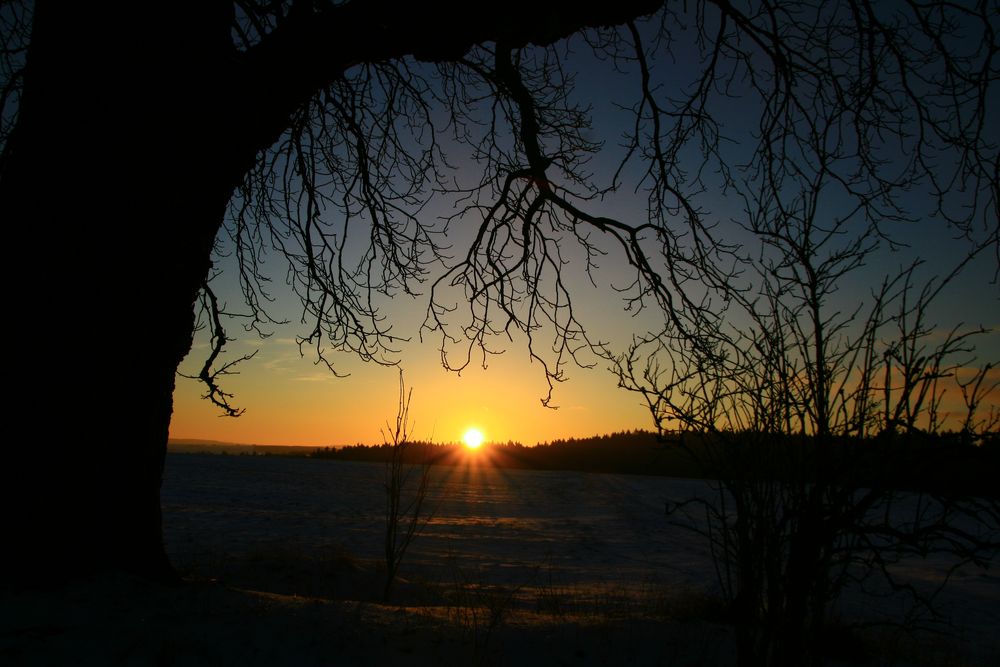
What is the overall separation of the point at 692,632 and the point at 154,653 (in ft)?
9.52

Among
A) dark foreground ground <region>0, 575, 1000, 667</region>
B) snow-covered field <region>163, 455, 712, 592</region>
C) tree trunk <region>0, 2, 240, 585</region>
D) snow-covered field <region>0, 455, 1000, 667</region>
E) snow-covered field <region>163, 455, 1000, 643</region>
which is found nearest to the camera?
dark foreground ground <region>0, 575, 1000, 667</region>

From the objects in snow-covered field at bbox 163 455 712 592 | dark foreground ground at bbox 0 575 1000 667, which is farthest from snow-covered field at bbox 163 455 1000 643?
dark foreground ground at bbox 0 575 1000 667

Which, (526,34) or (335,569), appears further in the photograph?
(335,569)

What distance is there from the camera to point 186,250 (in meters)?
3.43

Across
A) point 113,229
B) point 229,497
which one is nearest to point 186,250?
point 113,229

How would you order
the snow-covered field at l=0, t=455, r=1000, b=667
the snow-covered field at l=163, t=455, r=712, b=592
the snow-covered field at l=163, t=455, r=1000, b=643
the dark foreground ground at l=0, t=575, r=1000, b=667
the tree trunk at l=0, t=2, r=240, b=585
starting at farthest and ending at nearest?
the snow-covered field at l=163, t=455, r=712, b=592, the snow-covered field at l=163, t=455, r=1000, b=643, the tree trunk at l=0, t=2, r=240, b=585, the snow-covered field at l=0, t=455, r=1000, b=667, the dark foreground ground at l=0, t=575, r=1000, b=667

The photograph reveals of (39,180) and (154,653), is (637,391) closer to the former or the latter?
(154,653)

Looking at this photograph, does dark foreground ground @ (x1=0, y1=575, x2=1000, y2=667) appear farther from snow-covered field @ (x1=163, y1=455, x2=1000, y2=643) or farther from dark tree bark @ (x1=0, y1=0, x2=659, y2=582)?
snow-covered field @ (x1=163, y1=455, x2=1000, y2=643)

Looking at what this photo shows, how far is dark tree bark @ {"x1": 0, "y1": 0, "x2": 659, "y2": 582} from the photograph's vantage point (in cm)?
302

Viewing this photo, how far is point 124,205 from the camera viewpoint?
3252 mm

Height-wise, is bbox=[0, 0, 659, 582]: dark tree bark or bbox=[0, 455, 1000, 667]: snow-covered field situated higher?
bbox=[0, 0, 659, 582]: dark tree bark

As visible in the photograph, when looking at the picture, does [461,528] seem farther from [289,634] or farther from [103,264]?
[103,264]

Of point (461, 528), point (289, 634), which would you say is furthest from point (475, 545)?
point (289, 634)

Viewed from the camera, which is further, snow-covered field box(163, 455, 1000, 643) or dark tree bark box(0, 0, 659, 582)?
snow-covered field box(163, 455, 1000, 643)
